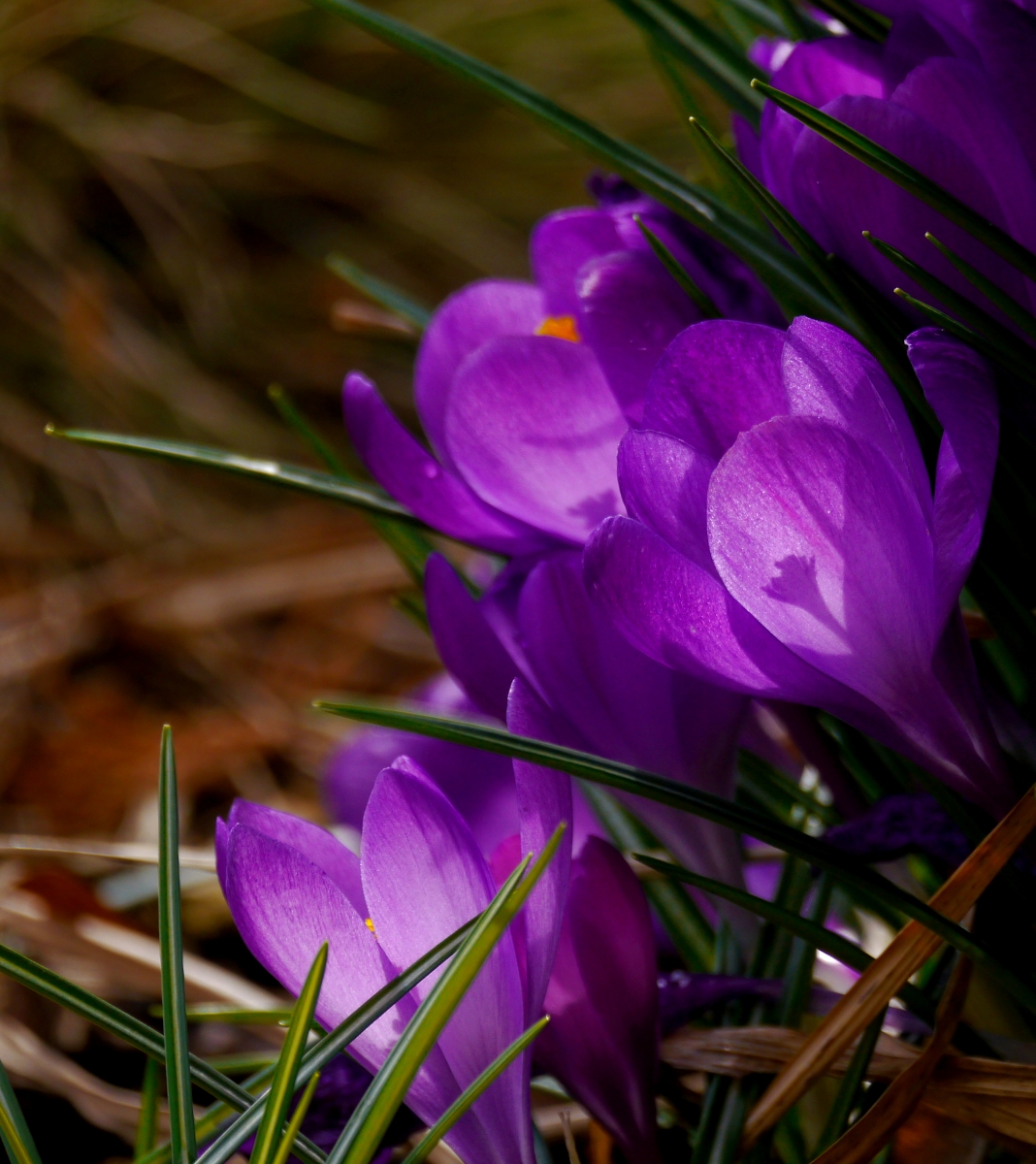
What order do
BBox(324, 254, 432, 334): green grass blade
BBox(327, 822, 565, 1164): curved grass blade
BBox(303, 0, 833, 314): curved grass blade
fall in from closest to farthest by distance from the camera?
BBox(327, 822, 565, 1164): curved grass blade
BBox(303, 0, 833, 314): curved grass blade
BBox(324, 254, 432, 334): green grass blade

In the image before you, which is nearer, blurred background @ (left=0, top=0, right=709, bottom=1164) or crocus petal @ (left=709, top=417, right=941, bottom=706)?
crocus petal @ (left=709, top=417, right=941, bottom=706)

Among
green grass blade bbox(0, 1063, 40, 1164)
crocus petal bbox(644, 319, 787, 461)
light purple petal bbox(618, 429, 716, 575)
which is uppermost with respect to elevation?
crocus petal bbox(644, 319, 787, 461)

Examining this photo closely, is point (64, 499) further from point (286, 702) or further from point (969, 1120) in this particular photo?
point (969, 1120)

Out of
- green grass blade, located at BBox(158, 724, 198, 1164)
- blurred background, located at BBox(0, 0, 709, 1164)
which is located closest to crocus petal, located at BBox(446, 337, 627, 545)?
green grass blade, located at BBox(158, 724, 198, 1164)

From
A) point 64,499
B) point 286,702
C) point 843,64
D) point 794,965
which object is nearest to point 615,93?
point 64,499

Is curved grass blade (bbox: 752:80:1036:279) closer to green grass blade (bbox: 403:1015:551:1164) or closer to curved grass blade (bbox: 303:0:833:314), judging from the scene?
curved grass blade (bbox: 303:0:833:314)

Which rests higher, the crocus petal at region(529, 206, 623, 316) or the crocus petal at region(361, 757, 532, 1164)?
the crocus petal at region(529, 206, 623, 316)
